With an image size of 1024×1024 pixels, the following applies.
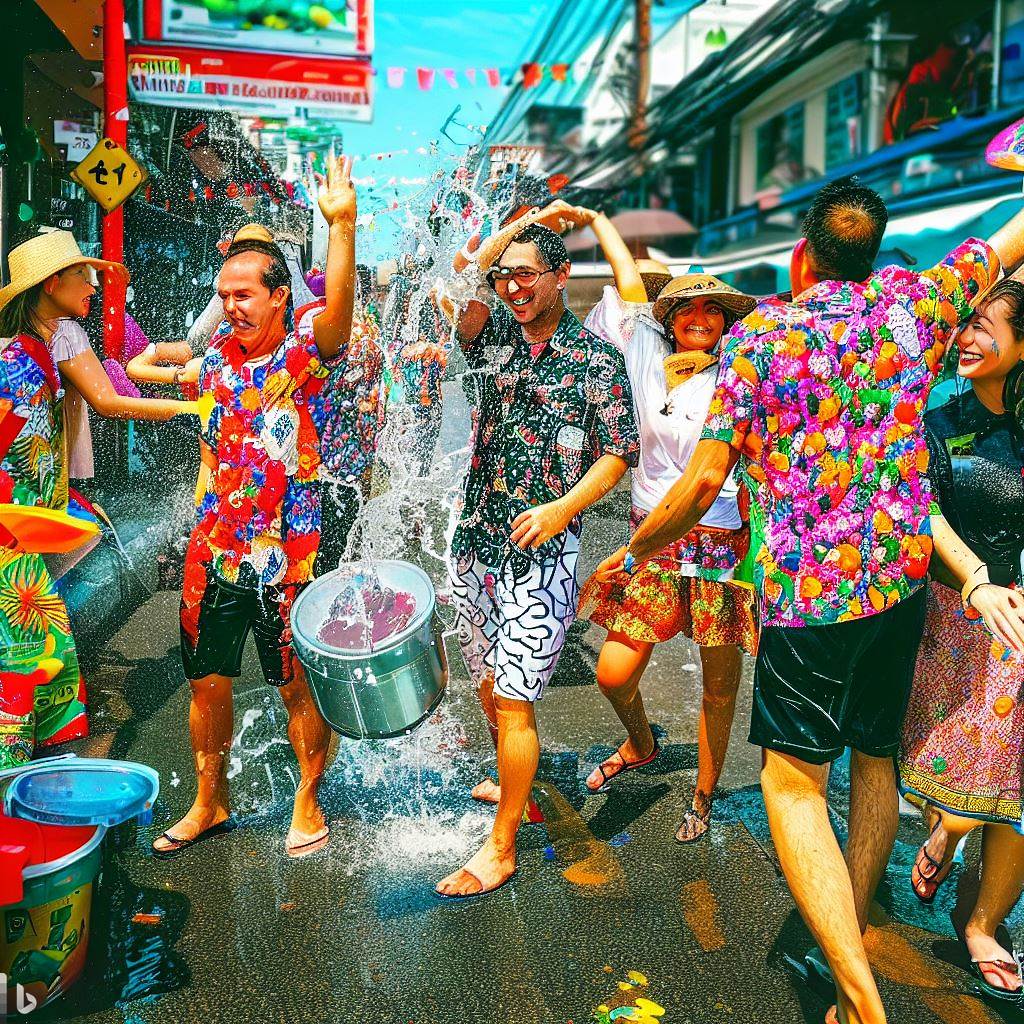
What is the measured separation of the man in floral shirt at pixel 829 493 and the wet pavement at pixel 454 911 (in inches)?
22.6

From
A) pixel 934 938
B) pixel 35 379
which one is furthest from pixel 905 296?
pixel 35 379

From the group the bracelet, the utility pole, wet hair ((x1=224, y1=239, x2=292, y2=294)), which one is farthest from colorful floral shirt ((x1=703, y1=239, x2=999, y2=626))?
the utility pole

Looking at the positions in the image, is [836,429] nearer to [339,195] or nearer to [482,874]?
[339,195]

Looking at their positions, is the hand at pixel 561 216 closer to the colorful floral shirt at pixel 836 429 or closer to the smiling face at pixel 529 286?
the smiling face at pixel 529 286

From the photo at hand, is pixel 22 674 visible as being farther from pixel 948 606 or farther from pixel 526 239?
pixel 948 606

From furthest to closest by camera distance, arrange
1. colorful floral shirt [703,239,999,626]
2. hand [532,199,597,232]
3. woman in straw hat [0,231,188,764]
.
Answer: hand [532,199,597,232] < woman in straw hat [0,231,188,764] < colorful floral shirt [703,239,999,626]

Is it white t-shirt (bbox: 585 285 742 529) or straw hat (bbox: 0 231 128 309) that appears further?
white t-shirt (bbox: 585 285 742 529)

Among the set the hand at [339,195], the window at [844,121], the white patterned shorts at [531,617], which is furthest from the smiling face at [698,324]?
the window at [844,121]

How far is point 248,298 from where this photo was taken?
10.2ft

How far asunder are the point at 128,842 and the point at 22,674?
660 mm

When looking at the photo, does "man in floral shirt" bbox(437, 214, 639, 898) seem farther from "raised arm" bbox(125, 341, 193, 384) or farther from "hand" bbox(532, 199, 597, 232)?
"raised arm" bbox(125, 341, 193, 384)

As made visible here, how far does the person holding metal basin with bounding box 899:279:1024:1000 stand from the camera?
2568mm

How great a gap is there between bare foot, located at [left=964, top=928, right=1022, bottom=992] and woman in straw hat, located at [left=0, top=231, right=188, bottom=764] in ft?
9.48

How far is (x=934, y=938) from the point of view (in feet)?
9.45
